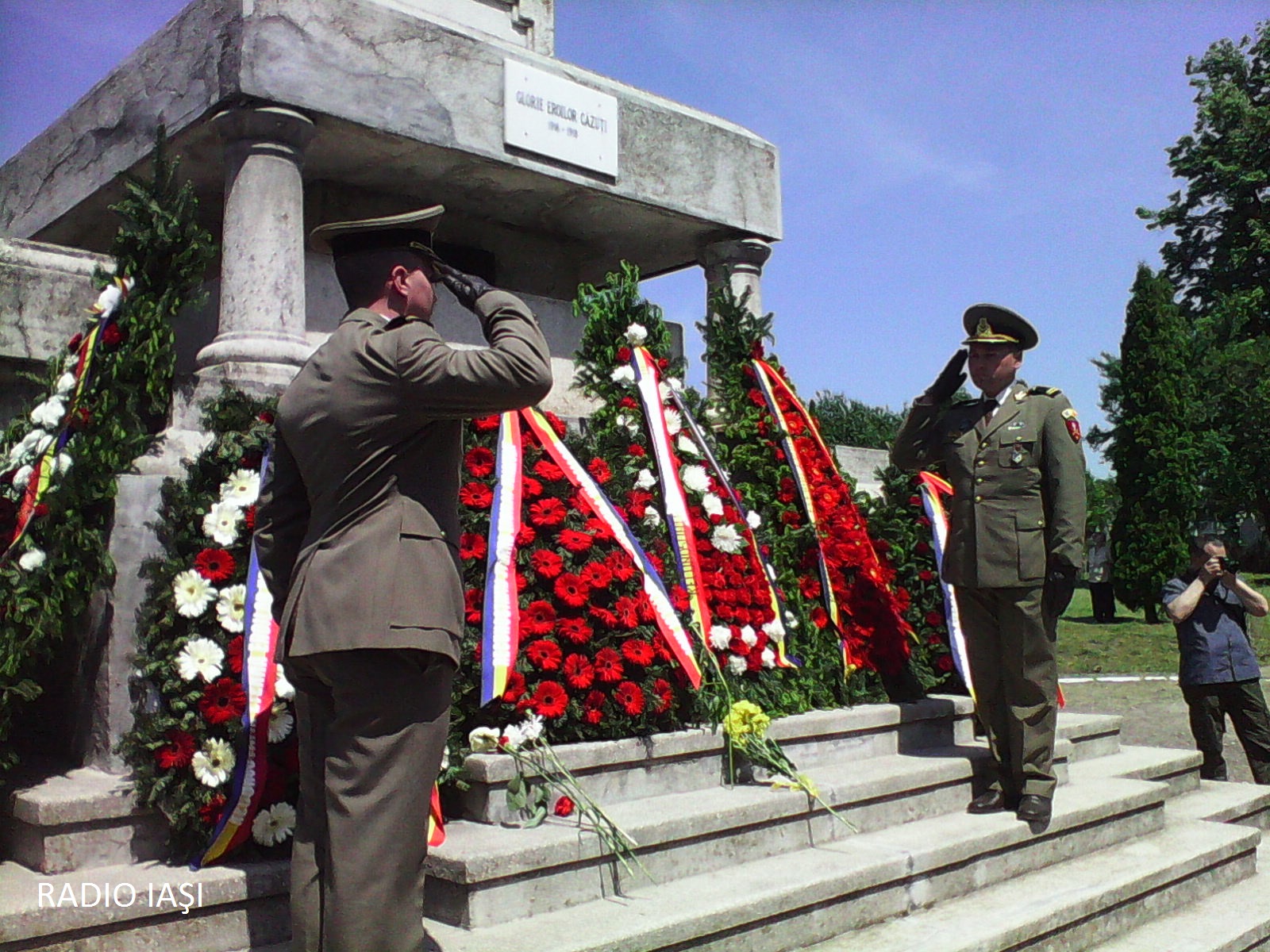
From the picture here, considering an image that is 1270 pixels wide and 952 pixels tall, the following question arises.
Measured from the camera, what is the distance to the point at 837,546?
5.44 m

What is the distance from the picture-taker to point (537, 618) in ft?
13.2

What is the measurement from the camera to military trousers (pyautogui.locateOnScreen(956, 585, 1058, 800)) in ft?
14.2

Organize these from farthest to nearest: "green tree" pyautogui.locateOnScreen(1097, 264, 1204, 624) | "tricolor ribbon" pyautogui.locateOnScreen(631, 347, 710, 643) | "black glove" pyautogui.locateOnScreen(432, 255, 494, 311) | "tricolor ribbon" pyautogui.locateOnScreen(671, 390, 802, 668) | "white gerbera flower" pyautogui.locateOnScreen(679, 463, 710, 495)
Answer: "green tree" pyautogui.locateOnScreen(1097, 264, 1204, 624) → "white gerbera flower" pyautogui.locateOnScreen(679, 463, 710, 495) → "tricolor ribbon" pyautogui.locateOnScreen(671, 390, 802, 668) → "tricolor ribbon" pyautogui.locateOnScreen(631, 347, 710, 643) → "black glove" pyautogui.locateOnScreen(432, 255, 494, 311)

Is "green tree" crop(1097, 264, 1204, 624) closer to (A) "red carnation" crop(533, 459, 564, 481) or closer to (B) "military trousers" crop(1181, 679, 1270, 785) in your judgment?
(B) "military trousers" crop(1181, 679, 1270, 785)

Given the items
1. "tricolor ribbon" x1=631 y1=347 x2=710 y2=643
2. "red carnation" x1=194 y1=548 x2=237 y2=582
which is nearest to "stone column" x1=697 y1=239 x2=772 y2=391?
"tricolor ribbon" x1=631 y1=347 x2=710 y2=643

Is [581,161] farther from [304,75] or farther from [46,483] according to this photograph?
[46,483]

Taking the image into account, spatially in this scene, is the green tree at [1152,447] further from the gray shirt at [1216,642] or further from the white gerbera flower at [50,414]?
the white gerbera flower at [50,414]

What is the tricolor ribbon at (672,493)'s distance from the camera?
465 centimetres

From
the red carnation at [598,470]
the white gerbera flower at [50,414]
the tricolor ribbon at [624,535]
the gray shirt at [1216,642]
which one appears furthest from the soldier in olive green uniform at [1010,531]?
the white gerbera flower at [50,414]

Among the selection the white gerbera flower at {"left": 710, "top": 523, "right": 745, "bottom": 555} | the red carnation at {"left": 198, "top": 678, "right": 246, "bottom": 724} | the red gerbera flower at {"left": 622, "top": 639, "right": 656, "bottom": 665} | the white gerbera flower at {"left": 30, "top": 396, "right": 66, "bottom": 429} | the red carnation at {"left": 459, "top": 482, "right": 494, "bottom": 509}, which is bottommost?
the red carnation at {"left": 198, "top": 678, "right": 246, "bottom": 724}

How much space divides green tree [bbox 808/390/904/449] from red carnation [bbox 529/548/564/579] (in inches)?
345

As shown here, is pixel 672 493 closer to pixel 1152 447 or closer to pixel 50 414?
pixel 50 414

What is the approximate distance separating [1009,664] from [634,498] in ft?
5.36

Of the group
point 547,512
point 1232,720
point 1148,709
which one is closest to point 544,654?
point 547,512
